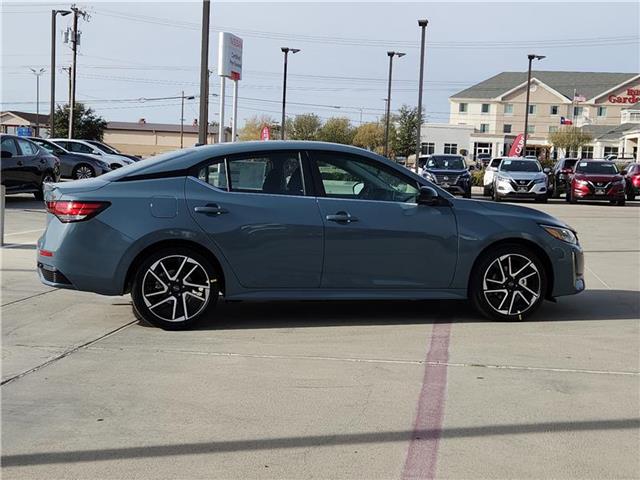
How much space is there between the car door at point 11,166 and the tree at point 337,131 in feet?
231

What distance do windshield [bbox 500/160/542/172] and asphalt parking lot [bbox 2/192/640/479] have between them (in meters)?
20.2

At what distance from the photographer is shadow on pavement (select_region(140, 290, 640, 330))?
6.76 m

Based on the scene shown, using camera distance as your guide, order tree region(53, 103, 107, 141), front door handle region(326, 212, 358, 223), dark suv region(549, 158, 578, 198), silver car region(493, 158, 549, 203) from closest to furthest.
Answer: front door handle region(326, 212, 358, 223) → silver car region(493, 158, 549, 203) → dark suv region(549, 158, 578, 198) → tree region(53, 103, 107, 141)

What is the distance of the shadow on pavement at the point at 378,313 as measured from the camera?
6.76m

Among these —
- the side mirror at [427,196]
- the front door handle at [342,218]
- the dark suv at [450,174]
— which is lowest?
the front door handle at [342,218]

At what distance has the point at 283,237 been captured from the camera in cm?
633

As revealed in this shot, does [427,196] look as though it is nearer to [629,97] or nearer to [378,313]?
[378,313]

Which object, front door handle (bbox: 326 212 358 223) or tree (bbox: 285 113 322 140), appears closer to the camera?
front door handle (bbox: 326 212 358 223)

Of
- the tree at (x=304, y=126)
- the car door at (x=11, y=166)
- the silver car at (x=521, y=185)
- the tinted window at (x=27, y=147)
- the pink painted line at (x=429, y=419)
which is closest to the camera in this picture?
the pink painted line at (x=429, y=419)

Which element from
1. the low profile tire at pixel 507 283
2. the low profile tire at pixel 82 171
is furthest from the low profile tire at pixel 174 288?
the low profile tire at pixel 82 171

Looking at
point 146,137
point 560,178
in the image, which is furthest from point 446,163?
point 146,137

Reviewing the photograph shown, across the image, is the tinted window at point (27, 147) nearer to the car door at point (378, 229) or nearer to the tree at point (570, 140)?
the car door at point (378, 229)

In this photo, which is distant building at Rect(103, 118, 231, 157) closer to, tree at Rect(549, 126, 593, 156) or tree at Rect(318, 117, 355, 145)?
tree at Rect(318, 117, 355, 145)

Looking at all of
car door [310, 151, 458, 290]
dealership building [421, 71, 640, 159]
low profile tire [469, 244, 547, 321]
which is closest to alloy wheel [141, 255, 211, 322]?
car door [310, 151, 458, 290]
